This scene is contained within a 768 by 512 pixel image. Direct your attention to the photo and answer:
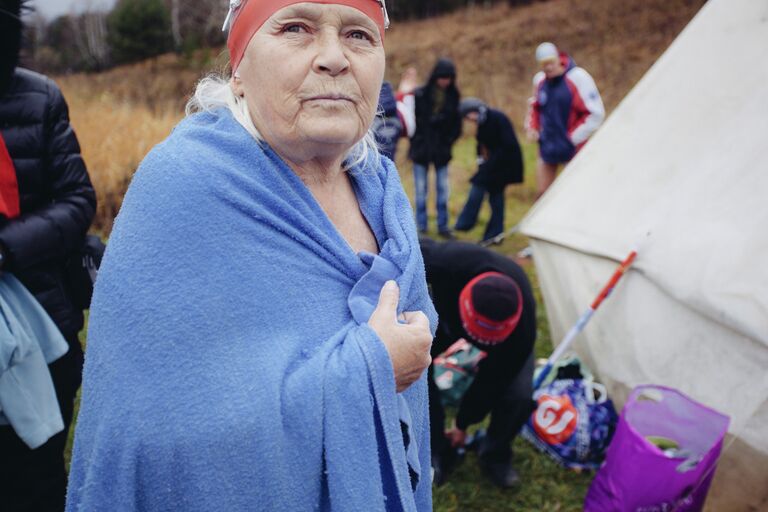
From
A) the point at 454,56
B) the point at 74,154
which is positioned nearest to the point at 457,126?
the point at 74,154

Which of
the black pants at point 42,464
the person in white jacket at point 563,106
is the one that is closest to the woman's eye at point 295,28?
the black pants at point 42,464

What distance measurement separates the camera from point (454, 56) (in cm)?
2647

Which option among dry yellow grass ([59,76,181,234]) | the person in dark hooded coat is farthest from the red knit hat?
the person in dark hooded coat

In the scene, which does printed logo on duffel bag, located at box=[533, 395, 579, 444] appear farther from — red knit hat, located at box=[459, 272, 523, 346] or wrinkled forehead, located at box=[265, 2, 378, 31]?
wrinkled forehead, located at box=[265, 2, 378, 31]

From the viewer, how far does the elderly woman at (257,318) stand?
2.90 ft

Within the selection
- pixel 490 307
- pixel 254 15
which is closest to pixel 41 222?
pixel 254 15

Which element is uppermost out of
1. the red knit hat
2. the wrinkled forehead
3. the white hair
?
the wrinkled forehead

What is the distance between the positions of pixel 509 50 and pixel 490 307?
83.3 feet

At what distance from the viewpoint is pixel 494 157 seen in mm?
6590

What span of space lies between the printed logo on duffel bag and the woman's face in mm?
2533

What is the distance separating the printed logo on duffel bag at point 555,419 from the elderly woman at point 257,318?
227 centimetres

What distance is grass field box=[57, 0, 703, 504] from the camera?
9.91 ft

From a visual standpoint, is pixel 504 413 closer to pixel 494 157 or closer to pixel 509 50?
pixel 494 157

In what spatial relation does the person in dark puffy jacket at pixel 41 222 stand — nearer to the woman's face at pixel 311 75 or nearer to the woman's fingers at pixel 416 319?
the woman's face at pixel 311 75
